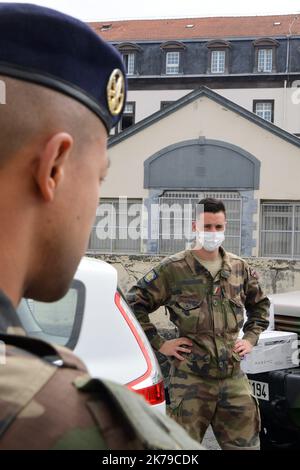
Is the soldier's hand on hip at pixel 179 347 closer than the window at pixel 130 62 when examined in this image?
Yes

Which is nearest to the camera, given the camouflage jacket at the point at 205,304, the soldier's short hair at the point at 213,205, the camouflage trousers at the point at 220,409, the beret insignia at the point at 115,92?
the beret insignia at the point at 115,92

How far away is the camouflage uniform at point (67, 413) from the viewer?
75cm

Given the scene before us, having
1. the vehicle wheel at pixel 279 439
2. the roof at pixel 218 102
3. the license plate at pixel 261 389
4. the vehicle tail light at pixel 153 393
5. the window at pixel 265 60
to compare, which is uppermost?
the window at pixel 265 60

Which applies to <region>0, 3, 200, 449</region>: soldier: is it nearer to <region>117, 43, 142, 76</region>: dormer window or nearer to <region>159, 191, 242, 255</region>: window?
<region>159, 191, 242, 255</region>: window

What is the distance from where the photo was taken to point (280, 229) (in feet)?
75.0

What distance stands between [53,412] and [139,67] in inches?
1355

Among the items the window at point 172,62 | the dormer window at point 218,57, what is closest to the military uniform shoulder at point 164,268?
the dormer window at point 218,57

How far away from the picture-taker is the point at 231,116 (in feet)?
75.6

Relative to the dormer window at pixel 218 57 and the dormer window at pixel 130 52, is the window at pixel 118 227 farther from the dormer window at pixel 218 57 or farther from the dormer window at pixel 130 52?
the dormer window at pixel 130 52

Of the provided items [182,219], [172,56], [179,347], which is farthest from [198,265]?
[172,56]

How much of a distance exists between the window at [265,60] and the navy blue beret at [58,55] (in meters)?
32.7

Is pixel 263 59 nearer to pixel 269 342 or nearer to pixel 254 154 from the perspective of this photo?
pixel 254 154

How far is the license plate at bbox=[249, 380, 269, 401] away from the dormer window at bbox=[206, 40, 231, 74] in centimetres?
3015

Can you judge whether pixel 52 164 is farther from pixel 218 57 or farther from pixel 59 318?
pixel 218 57
